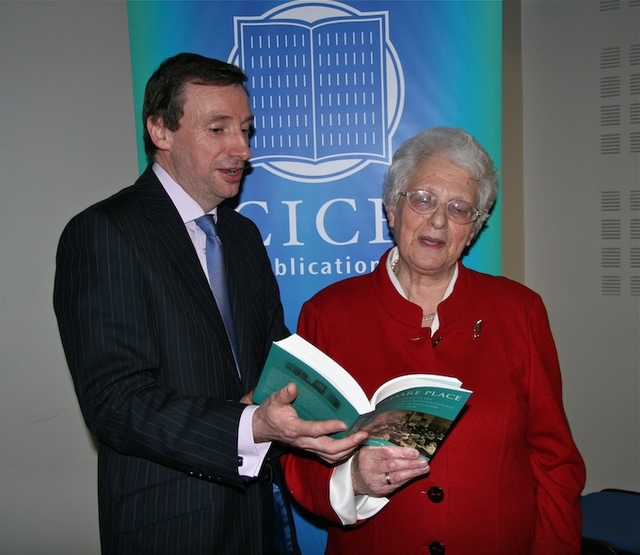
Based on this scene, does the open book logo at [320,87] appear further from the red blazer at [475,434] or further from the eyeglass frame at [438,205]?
the red blazer at [475,434]

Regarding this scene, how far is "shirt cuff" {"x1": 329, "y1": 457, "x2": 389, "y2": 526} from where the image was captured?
A: 1.79 m

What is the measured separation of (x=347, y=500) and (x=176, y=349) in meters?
0.64

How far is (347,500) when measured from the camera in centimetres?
179

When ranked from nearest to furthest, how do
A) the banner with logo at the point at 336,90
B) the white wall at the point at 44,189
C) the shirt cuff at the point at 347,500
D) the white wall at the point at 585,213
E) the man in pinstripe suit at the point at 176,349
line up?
the man in pinstripe suit at the point at 176,349 → the shirt cuff at the point at 347,500 → the banner with logo at the point at 336,90 → the white wall at the point at 44,189 → the white wall at the point at 585,213

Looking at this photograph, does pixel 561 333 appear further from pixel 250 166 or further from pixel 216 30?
pixel 216 30

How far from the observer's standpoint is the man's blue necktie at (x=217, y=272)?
1929mm

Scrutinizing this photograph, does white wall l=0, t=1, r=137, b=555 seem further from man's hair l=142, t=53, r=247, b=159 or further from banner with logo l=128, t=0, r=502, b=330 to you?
man's hair l=142, t=53, r=247, b=159

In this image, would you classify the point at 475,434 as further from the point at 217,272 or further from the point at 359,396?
the point at 217,272

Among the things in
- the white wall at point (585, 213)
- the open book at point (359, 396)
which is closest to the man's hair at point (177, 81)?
the open book at point (359, 396)

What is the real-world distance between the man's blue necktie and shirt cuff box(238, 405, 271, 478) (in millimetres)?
286

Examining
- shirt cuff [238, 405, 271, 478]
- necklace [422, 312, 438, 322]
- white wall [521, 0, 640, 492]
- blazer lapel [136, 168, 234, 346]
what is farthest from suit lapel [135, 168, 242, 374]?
white wall [521, 0, 640, 492]

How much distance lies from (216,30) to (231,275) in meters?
1.12

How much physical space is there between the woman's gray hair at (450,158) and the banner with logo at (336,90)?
1.73 feet

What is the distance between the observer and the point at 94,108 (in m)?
3.03
